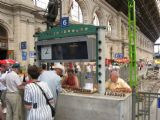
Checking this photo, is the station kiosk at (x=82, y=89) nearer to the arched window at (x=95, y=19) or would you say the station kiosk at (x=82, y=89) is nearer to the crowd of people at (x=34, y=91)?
the crowd of people at (x=34, y=91)

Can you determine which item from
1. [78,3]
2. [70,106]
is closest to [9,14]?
[78,3]

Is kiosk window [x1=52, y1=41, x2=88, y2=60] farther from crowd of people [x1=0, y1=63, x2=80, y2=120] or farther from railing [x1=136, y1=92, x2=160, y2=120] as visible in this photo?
railing [x1=136, y1=92, x2=160, y2=120]

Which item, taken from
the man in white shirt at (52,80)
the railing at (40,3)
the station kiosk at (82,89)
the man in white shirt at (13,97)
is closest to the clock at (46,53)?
the station kiosk at (82,89)

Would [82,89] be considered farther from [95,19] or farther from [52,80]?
[95,19]

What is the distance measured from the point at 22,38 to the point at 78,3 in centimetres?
1219

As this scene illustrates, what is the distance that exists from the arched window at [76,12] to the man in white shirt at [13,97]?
2401 centimetres

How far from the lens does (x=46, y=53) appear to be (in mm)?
6832

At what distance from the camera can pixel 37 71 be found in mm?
4742

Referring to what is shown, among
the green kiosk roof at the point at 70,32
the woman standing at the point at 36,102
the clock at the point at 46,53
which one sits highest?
the green kiosk roof at the point at 70,32

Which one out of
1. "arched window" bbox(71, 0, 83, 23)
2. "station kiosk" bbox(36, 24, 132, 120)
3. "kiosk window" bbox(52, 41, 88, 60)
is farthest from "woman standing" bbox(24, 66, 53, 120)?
"arched window" bbox(71, 0, 83, 23)

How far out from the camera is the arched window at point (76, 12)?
3072 centimetres

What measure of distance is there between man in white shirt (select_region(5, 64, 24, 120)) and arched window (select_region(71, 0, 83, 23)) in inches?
945

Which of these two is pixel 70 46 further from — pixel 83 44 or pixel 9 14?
pixel 9 14

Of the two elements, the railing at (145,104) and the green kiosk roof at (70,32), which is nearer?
the green kiosk roof at (70,32)
